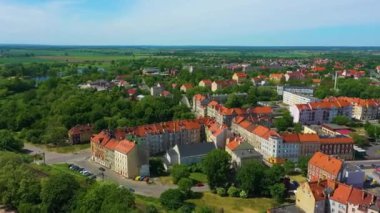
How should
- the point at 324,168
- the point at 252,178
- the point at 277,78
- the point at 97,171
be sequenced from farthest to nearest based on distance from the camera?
the point at 277,78, the point at 97,171, the point at 324,168, the point at 252,178

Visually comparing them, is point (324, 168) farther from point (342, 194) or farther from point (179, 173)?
point (179, 173)

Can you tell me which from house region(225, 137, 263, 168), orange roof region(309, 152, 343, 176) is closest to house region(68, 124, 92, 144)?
house region(225, 137, 263, 168)

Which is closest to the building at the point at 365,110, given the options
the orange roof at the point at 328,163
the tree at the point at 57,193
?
the orange roof at the point at 328,163

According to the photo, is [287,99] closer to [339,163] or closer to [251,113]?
[251,113]

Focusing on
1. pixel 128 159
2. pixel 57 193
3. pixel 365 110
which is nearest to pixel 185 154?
pixel 128 159

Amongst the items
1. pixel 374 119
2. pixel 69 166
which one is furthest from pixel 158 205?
pixel 374 119

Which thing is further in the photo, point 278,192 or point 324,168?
point 324,168
